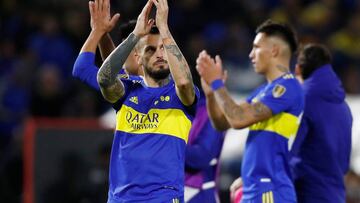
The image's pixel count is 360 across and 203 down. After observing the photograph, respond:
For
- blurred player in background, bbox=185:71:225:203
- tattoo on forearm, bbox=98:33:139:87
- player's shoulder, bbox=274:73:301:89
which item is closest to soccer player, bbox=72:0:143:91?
tattoo on forearm, bbox=98:33:139:87

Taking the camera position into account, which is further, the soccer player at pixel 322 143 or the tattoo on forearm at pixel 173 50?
the soccer player at pixel 322 143

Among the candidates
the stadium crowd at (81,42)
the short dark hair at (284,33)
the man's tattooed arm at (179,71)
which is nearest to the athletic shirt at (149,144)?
the man's tattooed arm at (179,71)

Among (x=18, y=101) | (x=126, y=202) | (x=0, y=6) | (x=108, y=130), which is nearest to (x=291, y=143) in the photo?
(x=126, y=202)

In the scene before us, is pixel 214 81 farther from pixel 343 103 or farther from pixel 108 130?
pixel 108 130

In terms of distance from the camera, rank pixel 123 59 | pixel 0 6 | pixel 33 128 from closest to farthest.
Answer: pixel 123 59 < pixel 33 128 < pixel 0 6

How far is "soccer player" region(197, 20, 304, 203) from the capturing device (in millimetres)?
6941

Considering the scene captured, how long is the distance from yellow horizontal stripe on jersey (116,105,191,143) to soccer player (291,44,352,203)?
1.44 m

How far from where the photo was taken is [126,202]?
6.04m

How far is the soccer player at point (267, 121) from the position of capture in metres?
6.94

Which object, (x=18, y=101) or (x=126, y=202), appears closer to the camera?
(x=126, y=202)

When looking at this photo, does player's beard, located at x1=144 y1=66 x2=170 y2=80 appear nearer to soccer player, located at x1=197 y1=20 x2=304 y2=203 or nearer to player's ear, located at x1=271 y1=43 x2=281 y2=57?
soccer player, located at x1=197 y1=20 x2=304 y2=203

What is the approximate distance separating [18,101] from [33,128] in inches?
81.9

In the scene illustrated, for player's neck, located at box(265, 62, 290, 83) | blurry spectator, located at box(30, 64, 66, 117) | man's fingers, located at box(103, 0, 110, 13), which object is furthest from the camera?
blurry spectator, located at box(30, 64, 66, 117)

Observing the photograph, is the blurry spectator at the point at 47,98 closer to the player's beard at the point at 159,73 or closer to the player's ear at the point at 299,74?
the player's ear at the point at 299,74
